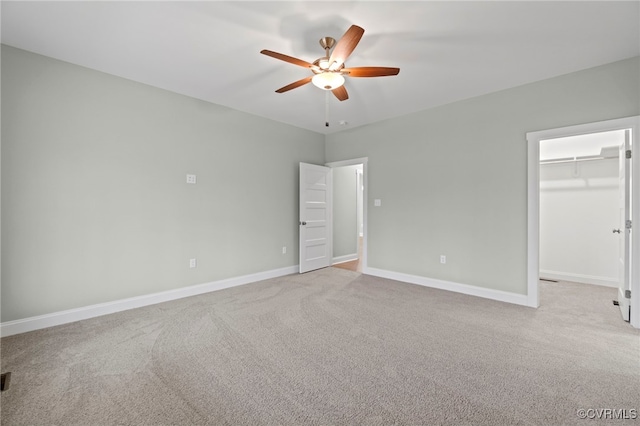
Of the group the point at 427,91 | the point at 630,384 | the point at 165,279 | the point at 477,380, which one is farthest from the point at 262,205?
the point at 630,384

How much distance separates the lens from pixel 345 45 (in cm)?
208

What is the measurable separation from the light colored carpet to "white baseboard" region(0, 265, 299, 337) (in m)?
0.11

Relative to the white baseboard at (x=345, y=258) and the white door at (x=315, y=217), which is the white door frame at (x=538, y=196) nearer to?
the white door at (x=315, y=217)

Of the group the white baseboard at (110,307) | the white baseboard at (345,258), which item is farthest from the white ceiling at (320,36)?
the white baseboard at (345,258)

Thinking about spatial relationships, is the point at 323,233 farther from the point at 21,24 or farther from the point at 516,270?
the point at 21,24

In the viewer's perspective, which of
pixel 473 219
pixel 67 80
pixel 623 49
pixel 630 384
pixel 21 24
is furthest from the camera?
pixel 473 219

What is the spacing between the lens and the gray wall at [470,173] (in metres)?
3.08

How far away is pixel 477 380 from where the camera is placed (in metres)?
1.93

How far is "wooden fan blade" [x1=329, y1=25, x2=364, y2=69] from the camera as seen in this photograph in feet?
6.27

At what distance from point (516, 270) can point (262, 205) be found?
373 cm

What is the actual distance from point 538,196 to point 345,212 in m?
3.78

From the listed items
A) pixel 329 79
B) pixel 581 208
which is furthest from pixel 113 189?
pixel 581 208

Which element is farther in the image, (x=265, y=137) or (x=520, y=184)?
(x=265, y=137)

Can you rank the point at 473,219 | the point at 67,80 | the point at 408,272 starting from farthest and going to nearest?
the point at 408,272 < the point at 473,219 < the point at 67,80
